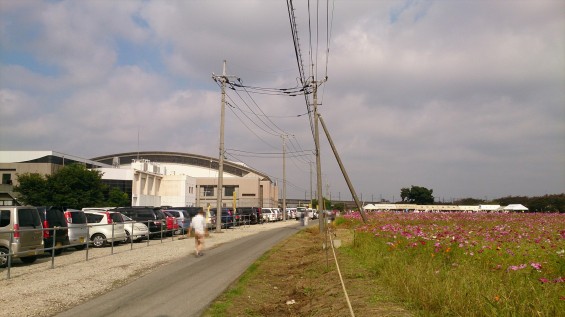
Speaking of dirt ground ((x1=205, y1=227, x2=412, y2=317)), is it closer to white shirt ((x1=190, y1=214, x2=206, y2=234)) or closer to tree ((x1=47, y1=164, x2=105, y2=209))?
white shirt ((x1=190, y1=214, x2=206, y2=234))

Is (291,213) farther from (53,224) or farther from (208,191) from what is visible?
(53,224)

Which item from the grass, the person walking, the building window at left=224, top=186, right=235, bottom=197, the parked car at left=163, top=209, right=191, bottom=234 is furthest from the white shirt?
the building window at left=224, top=186, right=235, bottom=197

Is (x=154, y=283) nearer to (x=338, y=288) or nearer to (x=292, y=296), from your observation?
(x=292, y=296)

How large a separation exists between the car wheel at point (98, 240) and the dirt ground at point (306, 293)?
9191 mm

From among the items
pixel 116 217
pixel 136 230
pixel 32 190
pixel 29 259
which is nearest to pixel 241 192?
pixel 32 190

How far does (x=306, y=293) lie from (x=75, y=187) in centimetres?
4623

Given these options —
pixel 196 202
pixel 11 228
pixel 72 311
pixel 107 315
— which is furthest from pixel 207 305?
pixel 196 202

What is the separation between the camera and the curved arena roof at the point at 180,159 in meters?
127

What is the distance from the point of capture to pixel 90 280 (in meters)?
11.4

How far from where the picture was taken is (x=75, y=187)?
50.5 m

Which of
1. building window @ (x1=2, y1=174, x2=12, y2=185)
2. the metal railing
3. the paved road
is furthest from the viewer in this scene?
building window @ (x1=2, y1=174, x2=12, y2=185)

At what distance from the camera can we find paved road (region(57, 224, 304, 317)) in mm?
8203

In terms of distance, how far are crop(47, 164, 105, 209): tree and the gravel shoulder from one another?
33732 millimetres

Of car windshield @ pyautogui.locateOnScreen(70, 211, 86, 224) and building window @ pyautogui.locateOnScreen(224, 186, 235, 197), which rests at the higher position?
building window @ pyautogui.locateOnScreen(224, 186, 235, 197)
